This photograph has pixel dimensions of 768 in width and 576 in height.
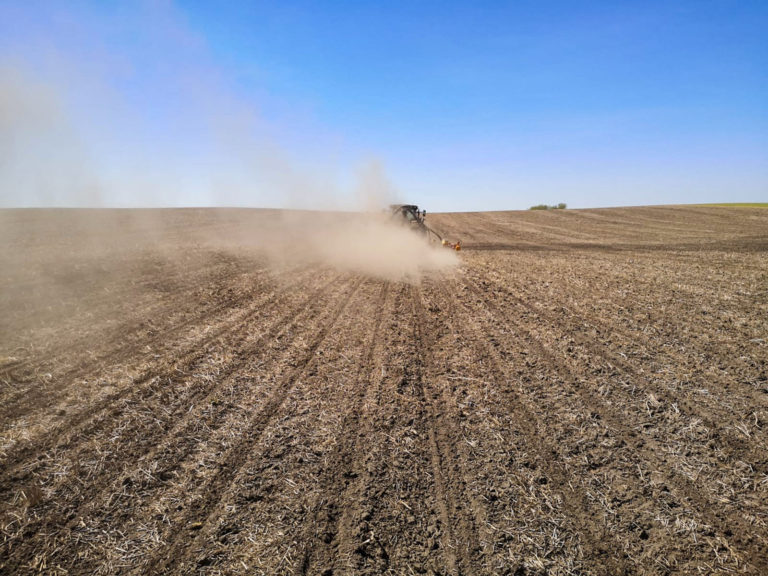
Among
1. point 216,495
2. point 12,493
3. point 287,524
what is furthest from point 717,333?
point 12,493

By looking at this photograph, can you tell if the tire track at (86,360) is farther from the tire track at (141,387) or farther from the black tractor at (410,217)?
the black tractor at (410,217)

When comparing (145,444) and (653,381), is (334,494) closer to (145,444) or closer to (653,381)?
(145,444)

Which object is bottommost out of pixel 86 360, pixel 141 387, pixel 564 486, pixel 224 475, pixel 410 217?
pixel 564 486

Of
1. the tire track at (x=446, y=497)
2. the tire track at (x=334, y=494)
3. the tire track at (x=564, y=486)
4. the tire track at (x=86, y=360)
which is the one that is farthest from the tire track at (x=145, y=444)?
the tire track at (x=564, y=486)

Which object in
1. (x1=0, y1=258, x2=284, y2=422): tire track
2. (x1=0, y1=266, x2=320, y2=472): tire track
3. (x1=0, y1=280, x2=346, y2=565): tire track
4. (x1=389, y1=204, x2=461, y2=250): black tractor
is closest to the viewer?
(x1=0, y1=280, x2=346, y2=565): tire track

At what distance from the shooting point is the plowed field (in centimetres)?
257

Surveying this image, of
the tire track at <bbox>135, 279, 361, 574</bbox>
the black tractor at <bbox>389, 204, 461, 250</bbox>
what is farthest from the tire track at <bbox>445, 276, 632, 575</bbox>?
the black tractor at <bbox>389, 204, 461, 250</bbox>

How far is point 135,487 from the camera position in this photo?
10.1 ft

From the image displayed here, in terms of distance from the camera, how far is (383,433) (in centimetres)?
384

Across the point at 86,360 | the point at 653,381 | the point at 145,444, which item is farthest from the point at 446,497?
the point at 86,360

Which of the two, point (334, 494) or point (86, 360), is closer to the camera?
point (334, 494)

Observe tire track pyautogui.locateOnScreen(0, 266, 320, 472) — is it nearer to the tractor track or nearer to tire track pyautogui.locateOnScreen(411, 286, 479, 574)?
tire track pyautogui.locateOnScreen(411, 286, 479, 574)

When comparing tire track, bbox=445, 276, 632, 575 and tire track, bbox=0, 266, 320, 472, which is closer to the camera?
tire track, bbox=445, 276, 632, 575

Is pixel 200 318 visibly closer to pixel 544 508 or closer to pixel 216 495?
pixel 216 495
